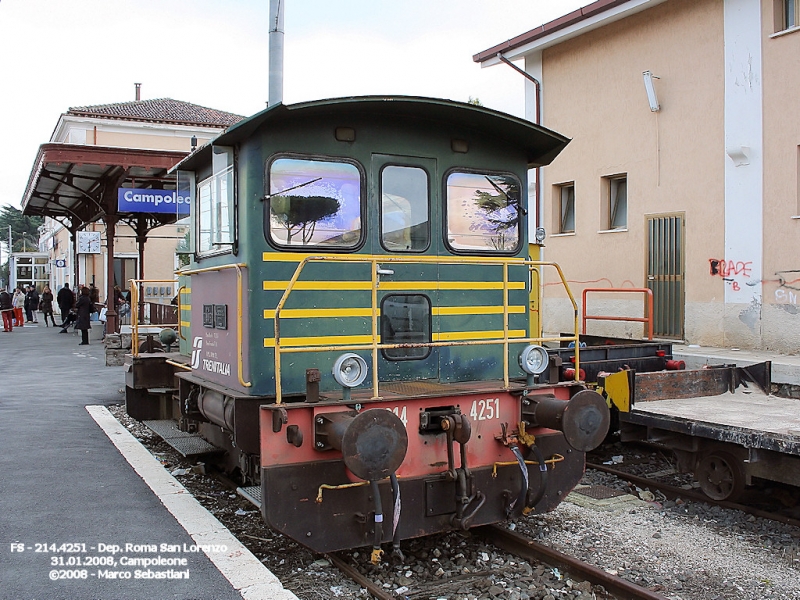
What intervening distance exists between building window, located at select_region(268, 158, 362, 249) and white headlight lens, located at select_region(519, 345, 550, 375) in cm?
152

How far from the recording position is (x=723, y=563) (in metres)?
5.12

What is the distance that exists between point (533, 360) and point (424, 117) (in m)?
2.07

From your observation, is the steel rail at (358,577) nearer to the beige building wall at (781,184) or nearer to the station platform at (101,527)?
the station platform at (101,527)

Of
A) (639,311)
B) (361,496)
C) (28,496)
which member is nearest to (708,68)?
(639,311)

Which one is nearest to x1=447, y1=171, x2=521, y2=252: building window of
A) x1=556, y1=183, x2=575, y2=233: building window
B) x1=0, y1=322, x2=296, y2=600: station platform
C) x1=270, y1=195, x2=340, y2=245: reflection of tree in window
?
x1=270, y1=195, x2=340, y2=245: reflection of tree in window

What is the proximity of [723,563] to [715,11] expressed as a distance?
36.1 ft

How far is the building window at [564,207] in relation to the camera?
54.4 ft

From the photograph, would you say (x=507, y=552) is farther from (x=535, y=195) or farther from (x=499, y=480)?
(x=535, y=195)

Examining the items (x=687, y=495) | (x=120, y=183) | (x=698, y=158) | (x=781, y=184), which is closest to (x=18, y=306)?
(x=120, y=183)

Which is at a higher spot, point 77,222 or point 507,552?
point 77,222

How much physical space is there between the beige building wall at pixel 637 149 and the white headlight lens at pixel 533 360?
8787 millimetres

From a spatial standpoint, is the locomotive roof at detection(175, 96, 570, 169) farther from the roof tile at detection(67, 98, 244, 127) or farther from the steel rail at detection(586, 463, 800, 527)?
the roof tile at detection(67, 98, 244, 127)

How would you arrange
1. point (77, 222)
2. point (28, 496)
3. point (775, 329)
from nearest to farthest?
point (28, 496)
point (775, 329)
point (77, 222)

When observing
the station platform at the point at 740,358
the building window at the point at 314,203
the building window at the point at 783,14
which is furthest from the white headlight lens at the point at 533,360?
the building window at the point at 783,14
